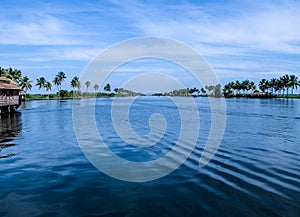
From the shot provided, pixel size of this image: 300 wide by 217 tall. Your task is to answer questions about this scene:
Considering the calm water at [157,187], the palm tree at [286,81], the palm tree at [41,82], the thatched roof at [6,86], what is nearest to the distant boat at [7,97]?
the thatched roof at [6,86]

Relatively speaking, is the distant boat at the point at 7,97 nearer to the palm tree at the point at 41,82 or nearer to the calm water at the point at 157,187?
the calm water at the point at 157,187

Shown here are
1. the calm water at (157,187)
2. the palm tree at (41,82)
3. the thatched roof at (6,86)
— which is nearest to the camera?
the calm water at (157,187)

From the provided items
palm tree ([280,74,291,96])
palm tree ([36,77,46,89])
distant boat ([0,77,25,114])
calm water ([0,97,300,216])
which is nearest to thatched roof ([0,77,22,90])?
distant boat ([0,77,25,114])

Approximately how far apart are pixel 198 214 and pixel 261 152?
10.1m

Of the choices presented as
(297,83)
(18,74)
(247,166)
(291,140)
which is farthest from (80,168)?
(297,83)

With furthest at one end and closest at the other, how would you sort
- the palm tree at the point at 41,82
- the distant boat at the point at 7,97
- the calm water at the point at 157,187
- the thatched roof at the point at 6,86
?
the palm tree at the point at 41,82 → the distant boat at the point at 7,97 → the thatched roof at the point at 6,86 → the calm water at the point at 157,187

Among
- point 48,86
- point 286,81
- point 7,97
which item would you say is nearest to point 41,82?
point 48,86

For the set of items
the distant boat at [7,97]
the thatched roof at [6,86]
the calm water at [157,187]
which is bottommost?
the calm water at [157,187]

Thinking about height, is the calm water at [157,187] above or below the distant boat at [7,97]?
below

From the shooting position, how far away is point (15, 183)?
10539mm

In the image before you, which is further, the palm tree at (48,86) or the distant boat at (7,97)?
the palm tree at (48,86)

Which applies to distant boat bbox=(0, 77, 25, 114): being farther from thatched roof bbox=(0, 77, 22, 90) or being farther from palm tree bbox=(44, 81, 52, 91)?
palm tree bbox=(44, 81, 52, 91)

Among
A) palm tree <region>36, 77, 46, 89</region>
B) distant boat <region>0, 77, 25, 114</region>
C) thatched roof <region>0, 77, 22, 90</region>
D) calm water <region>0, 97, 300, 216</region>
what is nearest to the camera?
calm water <region>0, 97, 300, 216</region>

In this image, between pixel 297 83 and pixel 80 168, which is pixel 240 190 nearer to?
pixel 80 168
